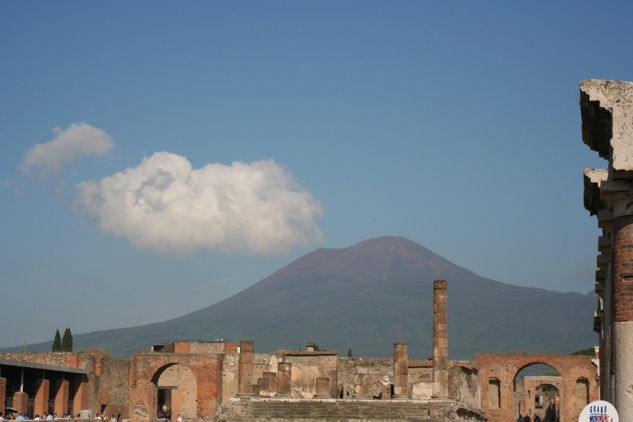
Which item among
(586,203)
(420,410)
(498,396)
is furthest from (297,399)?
(586,203)

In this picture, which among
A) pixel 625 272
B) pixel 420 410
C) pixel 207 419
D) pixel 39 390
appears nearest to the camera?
pixel 625 272

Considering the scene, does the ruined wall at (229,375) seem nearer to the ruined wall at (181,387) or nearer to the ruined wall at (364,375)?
the ruined wall at (181,387)

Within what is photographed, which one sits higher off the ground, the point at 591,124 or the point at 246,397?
the point at 591,124

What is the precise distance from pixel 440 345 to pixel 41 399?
14886 millimetres

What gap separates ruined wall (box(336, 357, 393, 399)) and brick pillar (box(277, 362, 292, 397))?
5.48 metres

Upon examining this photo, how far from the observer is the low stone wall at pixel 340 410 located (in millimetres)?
30109

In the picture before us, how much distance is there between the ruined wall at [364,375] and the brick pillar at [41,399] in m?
12.6

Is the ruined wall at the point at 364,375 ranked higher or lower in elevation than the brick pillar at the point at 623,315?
lower

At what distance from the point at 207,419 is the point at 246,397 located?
11.3 metres

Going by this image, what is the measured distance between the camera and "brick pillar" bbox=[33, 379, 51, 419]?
115ft

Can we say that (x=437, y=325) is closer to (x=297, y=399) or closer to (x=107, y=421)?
(x=297, y=399)

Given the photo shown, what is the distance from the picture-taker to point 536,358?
4862 centimetres

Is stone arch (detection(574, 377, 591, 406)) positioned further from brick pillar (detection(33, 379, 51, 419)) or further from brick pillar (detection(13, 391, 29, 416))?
brick pillar (detection(13, 391, 29, 416))

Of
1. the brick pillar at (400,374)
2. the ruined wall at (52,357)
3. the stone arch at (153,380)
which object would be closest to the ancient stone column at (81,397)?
the ruined wall at (52,357)
